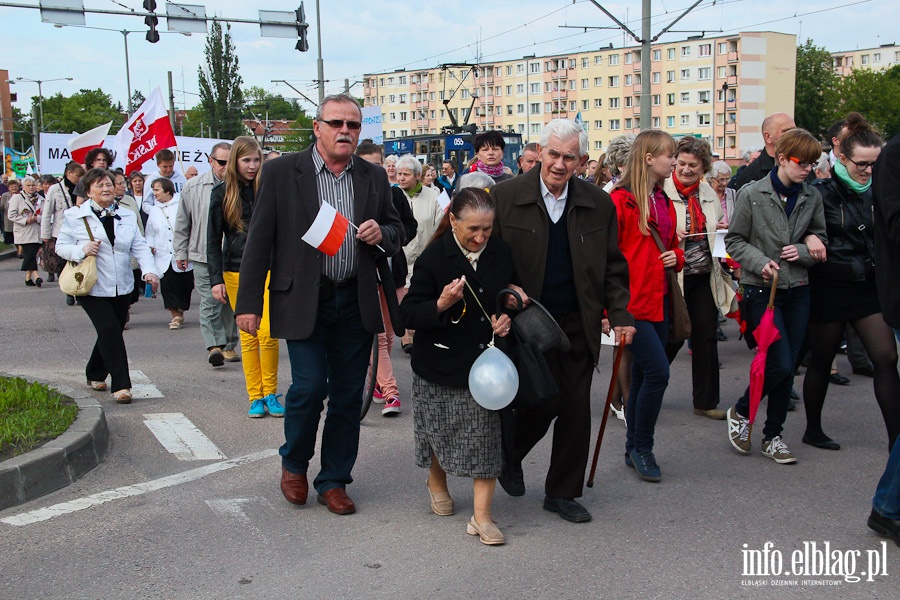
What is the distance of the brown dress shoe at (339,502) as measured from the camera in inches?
199

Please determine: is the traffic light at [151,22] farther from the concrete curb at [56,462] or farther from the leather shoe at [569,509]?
the leather shoe at [569,509]

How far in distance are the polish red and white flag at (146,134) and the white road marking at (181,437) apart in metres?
8.69

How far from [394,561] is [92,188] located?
469 cm

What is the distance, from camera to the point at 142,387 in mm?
8383

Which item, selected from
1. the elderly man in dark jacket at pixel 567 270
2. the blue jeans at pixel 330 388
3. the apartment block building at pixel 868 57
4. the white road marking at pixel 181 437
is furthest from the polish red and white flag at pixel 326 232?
the apartment block building at pixel 868 57

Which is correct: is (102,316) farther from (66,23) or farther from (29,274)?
(66,23)

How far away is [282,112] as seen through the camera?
15662cm

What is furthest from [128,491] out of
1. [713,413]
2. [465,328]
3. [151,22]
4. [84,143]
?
[151,22]

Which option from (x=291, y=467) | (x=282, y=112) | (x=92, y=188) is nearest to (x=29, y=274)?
(x=92, y=188)

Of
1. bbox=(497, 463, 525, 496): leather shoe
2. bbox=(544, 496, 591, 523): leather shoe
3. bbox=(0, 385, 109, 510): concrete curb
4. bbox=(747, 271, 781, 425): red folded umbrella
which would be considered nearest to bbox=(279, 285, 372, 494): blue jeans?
bbox=(497, 463, 525, 496): leather shoe

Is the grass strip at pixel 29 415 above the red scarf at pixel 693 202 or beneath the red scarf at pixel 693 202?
beneath

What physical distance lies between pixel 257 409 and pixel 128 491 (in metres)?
Answer: 1.87

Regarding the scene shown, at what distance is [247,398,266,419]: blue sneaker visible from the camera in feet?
23.9

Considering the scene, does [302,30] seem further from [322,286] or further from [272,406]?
[322,286]
